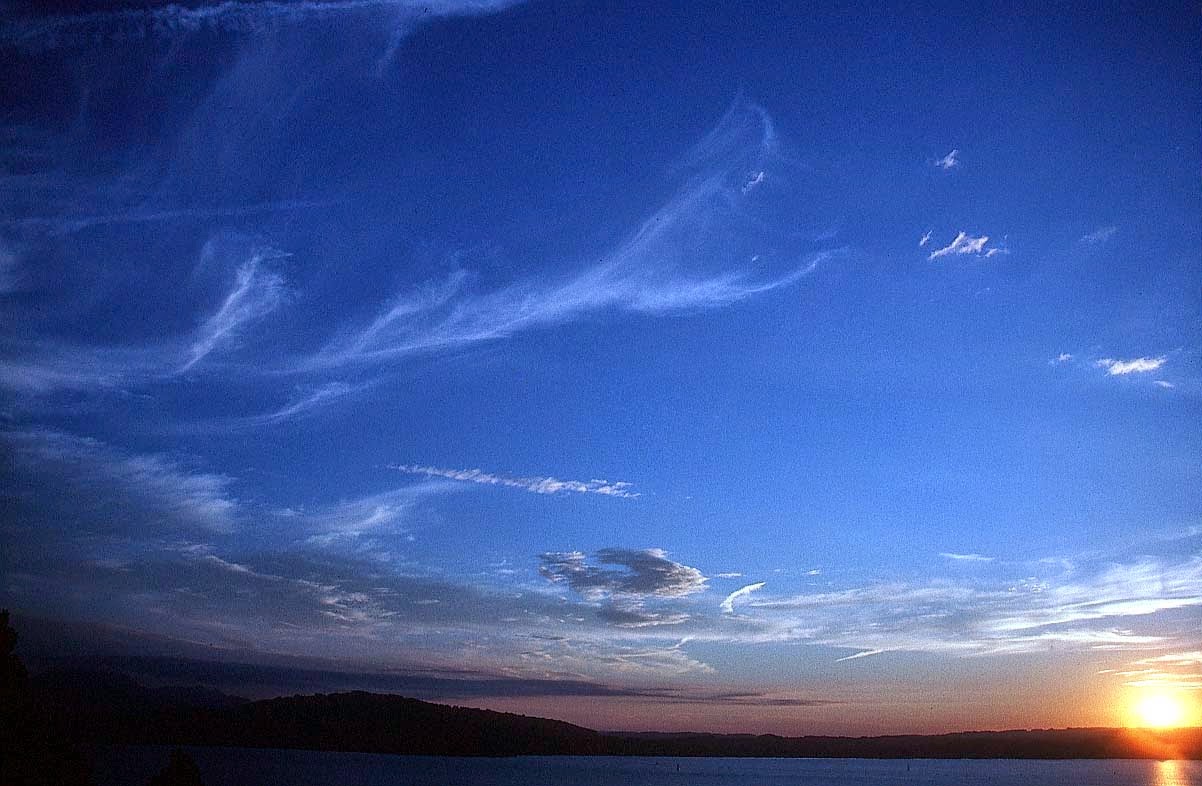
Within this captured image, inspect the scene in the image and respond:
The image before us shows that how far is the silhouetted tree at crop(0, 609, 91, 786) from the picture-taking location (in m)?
26.8

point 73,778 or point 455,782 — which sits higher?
point 73,778

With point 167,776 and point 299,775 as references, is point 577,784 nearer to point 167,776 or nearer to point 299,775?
point 299,775

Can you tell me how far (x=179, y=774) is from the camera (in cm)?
2783

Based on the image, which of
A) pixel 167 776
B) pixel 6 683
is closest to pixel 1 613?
pixel 6 683

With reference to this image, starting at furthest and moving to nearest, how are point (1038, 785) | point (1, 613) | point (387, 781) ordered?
1. point (1038, 785)
2. point (387, 781)
3. point (1, 613)

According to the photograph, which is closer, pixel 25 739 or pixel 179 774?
pixel 25 739

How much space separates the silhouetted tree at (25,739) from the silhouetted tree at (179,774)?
3393mm

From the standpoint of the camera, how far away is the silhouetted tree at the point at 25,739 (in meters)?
26.8

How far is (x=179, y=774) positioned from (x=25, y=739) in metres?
5.60

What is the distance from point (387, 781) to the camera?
174 meters

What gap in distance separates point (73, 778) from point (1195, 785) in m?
260

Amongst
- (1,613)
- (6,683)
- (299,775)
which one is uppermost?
(1,613)

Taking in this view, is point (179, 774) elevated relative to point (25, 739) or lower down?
lower down

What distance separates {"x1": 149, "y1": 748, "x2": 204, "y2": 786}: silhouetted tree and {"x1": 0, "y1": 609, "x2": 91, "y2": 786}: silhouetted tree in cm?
339
